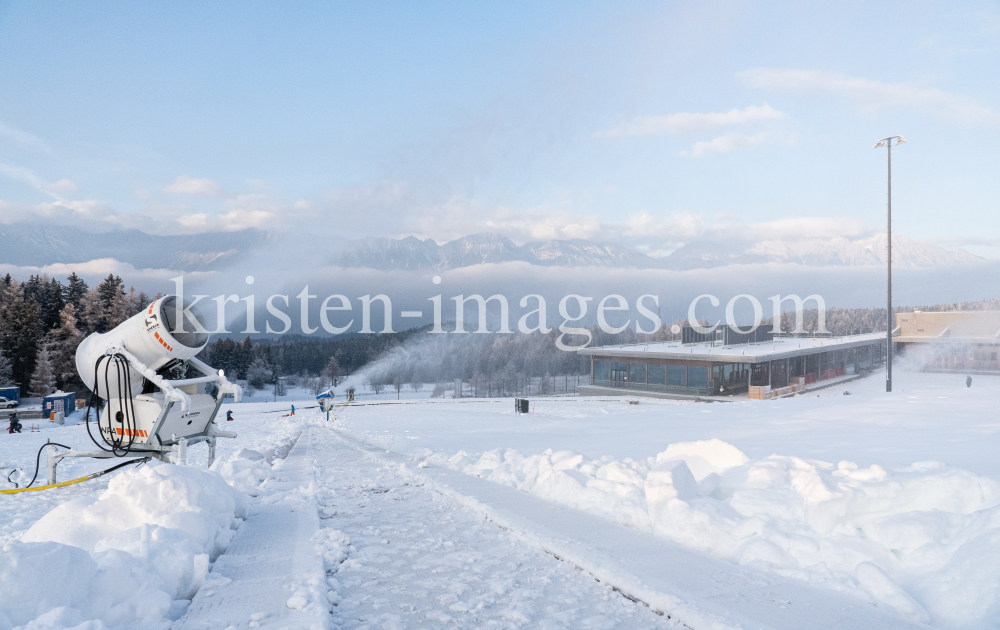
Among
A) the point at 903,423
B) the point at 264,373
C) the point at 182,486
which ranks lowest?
the point at 264,373

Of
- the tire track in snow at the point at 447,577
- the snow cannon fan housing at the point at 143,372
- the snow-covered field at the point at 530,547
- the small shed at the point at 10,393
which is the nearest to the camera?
the snow-covered field at the point at 530,547

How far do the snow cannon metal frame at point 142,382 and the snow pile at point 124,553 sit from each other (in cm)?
377

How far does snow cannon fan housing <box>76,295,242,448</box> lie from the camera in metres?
8.95

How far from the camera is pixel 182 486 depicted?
218 inches

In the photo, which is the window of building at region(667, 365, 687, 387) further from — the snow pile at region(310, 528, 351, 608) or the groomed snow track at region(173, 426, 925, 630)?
the snow pile at region(310, 528, 351, 608)

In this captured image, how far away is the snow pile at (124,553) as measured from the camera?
135 inches

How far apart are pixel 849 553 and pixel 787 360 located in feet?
168

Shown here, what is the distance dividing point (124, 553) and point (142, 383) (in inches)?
253

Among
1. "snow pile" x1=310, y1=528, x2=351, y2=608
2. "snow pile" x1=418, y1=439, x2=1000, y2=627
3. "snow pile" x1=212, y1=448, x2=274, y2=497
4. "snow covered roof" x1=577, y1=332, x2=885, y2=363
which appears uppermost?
"snow pile" x1=418, y1=439, x2=1000, y2=627

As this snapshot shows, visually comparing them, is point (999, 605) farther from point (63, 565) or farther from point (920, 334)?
point (920, 334)

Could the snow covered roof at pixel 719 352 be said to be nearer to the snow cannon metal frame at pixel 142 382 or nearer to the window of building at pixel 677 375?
the window of building at pixel 677 375

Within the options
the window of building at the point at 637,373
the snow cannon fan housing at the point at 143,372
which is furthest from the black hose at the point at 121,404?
Result: the window of building at the point at 637,373

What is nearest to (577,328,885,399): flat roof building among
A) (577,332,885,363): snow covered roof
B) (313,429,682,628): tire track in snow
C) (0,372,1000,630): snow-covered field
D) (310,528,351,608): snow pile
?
(577,332,885,363): snow covered roof

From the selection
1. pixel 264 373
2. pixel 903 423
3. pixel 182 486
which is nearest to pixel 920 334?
pixel 903 423
